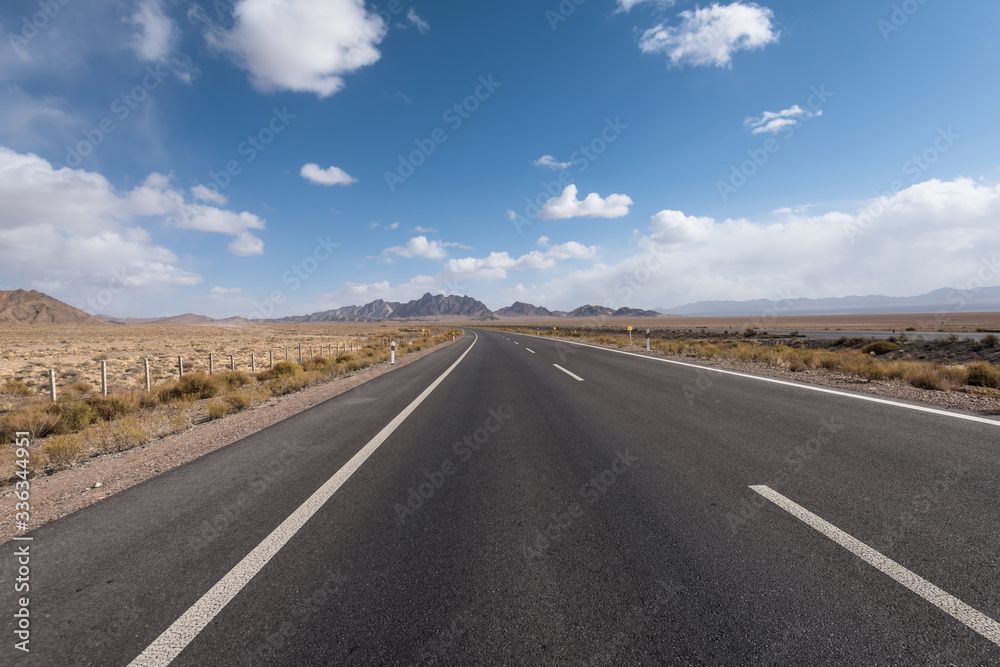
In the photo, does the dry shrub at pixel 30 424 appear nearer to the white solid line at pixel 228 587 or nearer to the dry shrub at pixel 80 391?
the dry shrub at pixel 80 391

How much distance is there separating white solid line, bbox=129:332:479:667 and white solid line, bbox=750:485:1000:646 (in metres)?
3.71

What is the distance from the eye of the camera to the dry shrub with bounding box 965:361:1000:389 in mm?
8797

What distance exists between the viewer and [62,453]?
554cm

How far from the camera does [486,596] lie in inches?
94.0

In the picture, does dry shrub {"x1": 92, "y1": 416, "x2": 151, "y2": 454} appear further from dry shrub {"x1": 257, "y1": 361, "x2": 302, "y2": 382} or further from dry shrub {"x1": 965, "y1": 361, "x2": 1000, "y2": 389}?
dry shrub {"x1": 965, "y1": 361, "x2": 1000, "y2": 389}

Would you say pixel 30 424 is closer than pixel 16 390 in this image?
Yes

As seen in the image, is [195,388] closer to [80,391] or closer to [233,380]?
[233,380]

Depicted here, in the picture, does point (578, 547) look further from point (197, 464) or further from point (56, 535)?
point (197, 464)

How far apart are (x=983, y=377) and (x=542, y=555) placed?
1168 cm

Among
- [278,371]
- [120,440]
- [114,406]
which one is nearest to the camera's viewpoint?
[120,440]

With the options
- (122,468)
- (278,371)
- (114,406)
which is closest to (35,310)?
(278,371)

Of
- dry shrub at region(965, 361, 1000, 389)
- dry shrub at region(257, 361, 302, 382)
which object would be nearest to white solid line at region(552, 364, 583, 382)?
dry shrub at region(965, 361, 1000, 389)

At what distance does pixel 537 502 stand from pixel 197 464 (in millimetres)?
4097

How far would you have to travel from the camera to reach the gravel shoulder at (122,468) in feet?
12.9
